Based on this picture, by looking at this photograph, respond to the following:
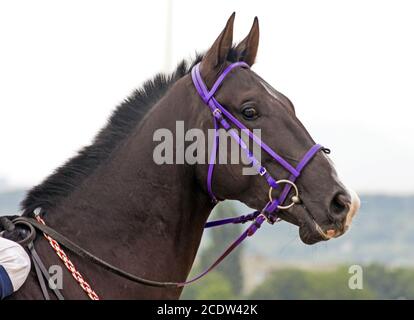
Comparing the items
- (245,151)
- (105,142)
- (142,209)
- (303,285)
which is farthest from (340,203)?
(303,285)

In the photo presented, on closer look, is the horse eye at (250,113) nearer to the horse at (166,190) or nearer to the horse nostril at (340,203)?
the horse at (166,190)

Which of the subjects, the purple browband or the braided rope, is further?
the purple browband

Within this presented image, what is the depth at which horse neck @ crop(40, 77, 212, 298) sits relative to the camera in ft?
15.9

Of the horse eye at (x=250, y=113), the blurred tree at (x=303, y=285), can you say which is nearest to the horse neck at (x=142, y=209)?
the horse eye at (x=250, y=113)

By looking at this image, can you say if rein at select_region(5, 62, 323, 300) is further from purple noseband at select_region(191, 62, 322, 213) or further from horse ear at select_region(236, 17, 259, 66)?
horse ear at select_region(236, 17, 259, 66)

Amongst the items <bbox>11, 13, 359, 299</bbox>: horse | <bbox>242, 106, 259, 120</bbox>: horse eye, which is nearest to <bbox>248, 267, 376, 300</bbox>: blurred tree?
<bbox>11, 13, 359, 299</bbox>: horse

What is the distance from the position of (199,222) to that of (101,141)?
0.81m

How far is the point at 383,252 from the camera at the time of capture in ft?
101

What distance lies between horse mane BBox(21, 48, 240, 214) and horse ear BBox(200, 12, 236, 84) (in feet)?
0.30

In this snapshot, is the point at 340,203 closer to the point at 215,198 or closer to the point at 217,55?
the point at 215,198

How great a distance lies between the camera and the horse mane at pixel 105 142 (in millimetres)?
4910
